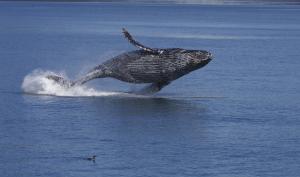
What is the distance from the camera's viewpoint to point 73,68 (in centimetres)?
10706

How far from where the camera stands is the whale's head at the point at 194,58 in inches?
2776

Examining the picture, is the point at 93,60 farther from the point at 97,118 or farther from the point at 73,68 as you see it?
the point at 97,118

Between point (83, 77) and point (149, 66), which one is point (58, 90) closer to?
point (83, 77)

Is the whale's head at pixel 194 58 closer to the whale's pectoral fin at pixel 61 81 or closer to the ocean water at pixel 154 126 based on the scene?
the ocean water at pixel 154 126

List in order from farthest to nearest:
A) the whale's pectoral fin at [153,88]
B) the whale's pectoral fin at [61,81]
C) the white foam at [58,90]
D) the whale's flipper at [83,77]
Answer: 1. the white foam at [58,90]
2. the whale's pectoral fin at [61,81]
3. the whale's flipper at [83,77]
4. the whale's pectoral fin at [153,88]

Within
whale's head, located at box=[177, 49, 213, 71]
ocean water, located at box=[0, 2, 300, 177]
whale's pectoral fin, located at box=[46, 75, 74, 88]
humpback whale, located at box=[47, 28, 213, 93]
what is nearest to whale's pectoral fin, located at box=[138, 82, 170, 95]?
humpback whale, located at box=[47, 28, 213, 93]

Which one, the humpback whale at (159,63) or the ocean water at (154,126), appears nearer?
the ocean water at (154,126)

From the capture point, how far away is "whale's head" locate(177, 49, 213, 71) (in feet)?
231

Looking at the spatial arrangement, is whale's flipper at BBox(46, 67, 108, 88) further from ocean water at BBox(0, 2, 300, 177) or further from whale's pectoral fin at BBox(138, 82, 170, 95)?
whale's pectoral fin at BBox(138, 82, 170, 95)

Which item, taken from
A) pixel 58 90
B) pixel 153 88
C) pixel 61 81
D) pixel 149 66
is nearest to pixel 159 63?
pixel 149 66

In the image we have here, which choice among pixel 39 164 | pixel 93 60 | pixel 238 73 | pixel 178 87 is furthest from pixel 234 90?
pixel 93 60

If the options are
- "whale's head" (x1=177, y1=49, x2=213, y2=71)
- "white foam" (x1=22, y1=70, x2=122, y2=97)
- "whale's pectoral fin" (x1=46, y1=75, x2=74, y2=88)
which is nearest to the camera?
"whale's head" (x1=177, y1=49, x2=213, y2=71)

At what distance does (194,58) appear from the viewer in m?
70.8

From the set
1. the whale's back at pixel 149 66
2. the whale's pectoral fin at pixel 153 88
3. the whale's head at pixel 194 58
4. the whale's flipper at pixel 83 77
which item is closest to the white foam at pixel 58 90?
the whale's flipper at pixel 83 77
